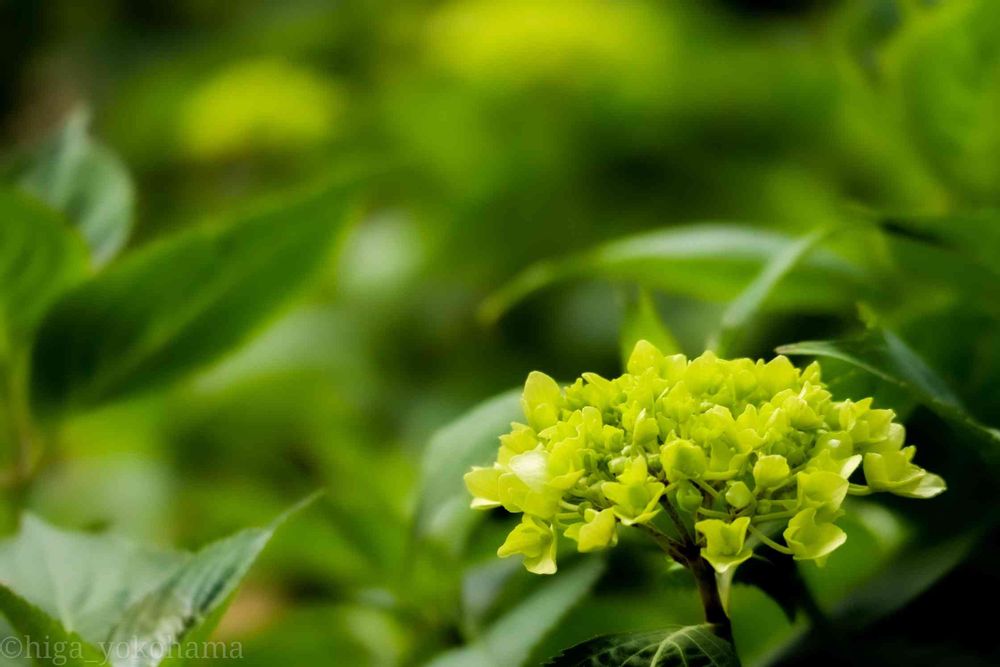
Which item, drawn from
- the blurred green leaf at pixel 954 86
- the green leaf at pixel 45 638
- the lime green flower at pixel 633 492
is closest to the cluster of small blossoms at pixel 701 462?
the lime green flower at pixel 633 492

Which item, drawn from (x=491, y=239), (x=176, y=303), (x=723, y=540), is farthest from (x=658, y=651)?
(x=491, y=239)

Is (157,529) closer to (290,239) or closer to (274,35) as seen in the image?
(290,239)

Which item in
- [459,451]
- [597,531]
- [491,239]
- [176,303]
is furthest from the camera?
[491,239]

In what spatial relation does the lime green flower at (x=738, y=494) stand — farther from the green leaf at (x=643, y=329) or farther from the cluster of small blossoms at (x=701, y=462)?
the green leaf at (x=643, y=329)

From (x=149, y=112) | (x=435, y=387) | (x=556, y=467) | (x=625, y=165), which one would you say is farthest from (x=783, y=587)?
(x=149, y=112)

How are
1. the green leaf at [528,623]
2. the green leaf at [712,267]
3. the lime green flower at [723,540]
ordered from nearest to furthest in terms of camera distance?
1. the lime green flower at [723,540]
2. the green leaf at [528,623]
3. the green leaf at [712,267]

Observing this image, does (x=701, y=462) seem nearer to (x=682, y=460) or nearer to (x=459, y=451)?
(x=682, y=460)

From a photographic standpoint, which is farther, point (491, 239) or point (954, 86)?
point (491, 239)
